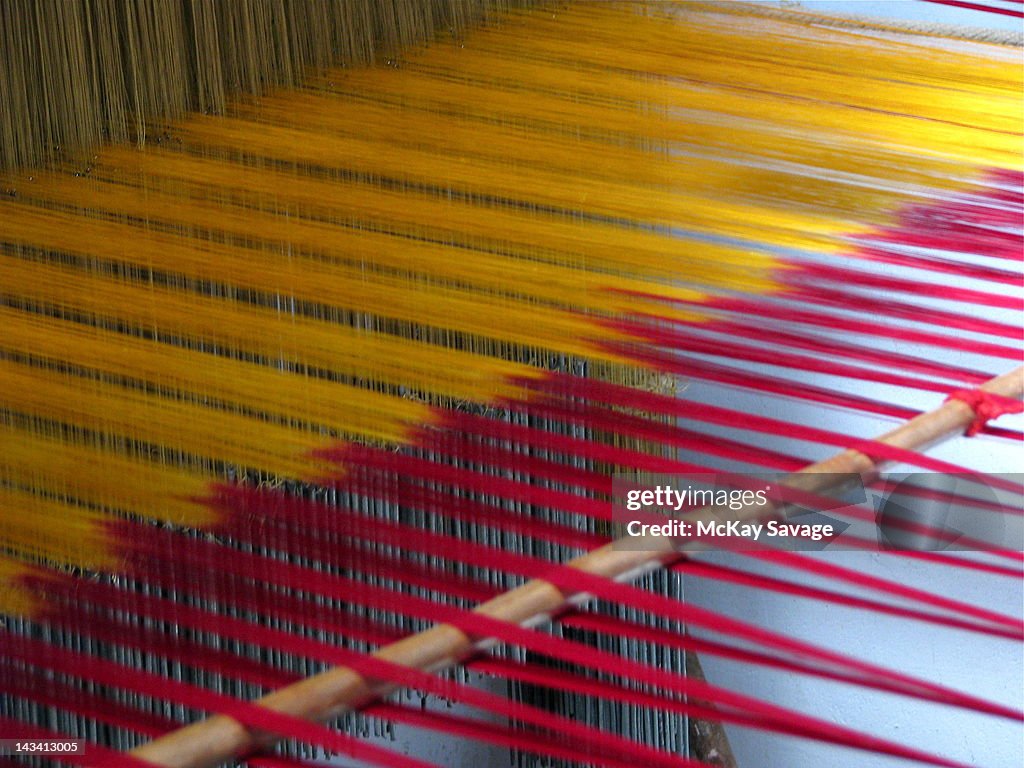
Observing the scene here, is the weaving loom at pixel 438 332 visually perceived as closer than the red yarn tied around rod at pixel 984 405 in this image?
Yes

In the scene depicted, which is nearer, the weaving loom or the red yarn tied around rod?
the weaving loom

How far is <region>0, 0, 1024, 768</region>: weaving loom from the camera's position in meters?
0.65

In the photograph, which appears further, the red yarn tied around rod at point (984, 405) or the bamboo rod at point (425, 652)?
the red yarn tied around rod at point (984, 405)

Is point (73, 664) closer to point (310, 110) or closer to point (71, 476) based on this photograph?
point (71, 476)

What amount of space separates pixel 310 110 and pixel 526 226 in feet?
0.98

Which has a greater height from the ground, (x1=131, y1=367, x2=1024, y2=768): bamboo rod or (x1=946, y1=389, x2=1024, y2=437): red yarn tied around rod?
(x1=946, y1=389, x2=1024, y2=437): red yarn tied around rod

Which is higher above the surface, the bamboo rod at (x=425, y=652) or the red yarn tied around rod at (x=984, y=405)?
the red yarn tied around rod at (x=984, y=405)

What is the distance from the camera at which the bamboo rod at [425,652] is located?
575 mm

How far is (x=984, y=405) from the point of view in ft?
2.57

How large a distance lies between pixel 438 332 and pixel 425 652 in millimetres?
383

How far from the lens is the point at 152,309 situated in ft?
3.24

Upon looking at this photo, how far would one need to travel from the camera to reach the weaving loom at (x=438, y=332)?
65 cm

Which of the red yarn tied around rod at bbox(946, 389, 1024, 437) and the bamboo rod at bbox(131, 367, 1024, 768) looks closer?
the bamboo rod at bbox(131, 367, 1024, 768)

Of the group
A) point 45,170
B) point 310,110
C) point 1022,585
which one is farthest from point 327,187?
point 1022,585
